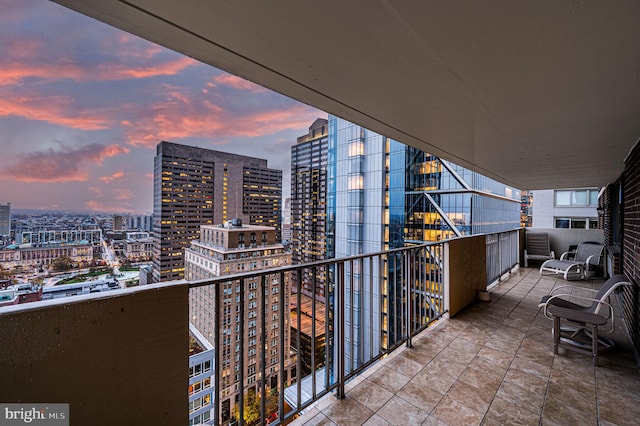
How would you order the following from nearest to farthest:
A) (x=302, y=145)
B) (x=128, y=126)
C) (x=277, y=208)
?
(x=128, y=126) → (x=277, y=208) → (x=302, y=145)

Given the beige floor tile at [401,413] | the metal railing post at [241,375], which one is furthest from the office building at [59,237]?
the beige floor tile at [401,413]

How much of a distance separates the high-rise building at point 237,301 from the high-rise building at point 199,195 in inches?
117

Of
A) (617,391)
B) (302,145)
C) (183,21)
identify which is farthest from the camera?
(302,145)

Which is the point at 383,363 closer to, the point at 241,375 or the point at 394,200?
the point at 241,375

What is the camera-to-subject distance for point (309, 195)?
24938mm

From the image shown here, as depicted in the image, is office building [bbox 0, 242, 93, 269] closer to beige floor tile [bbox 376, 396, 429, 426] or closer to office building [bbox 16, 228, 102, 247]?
office building [bbox 16, 228, 102, 247]

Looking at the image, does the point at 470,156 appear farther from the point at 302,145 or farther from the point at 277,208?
the point at 302,145

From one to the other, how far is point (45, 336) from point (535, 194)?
2203 centimetres

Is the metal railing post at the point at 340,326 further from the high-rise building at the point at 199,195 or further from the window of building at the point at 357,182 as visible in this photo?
the window of building at the point at 357,182

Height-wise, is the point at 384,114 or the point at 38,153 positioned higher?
the point at 38,153

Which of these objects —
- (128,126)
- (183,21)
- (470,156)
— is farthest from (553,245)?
(128,126)

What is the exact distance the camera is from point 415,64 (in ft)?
4.83

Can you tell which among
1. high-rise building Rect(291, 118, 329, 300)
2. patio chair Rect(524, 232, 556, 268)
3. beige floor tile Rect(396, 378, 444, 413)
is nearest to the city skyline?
beige floor tile Rect(396, 378, 444, 413)

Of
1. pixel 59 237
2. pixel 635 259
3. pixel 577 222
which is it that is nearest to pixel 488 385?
pixel 635 259
